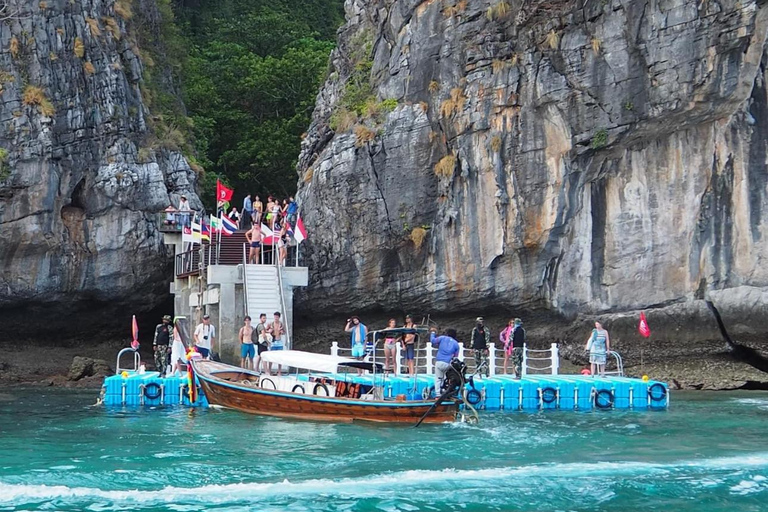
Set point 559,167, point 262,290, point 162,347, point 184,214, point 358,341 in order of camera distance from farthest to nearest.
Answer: point 184,214
point 262,290
point 559,167
point 358,341
point 162,347

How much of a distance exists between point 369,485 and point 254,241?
2072 centimetres

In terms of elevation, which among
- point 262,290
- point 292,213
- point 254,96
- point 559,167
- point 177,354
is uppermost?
point 254,96

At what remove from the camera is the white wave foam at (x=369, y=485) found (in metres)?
14.1

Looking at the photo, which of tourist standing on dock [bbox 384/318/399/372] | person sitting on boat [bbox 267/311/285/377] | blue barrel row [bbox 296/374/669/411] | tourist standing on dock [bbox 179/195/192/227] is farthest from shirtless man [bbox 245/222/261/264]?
blue barrel row [bbox 296/374/669/411]

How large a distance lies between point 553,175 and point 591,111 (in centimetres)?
233

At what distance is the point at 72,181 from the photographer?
3694cm

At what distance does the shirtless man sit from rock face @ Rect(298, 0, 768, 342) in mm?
2603

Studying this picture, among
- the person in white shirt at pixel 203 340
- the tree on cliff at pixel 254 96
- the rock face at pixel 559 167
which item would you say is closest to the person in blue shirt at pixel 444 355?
the person in white shirt at pixel 203 340

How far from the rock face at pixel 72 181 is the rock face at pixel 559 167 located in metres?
A: 6.97

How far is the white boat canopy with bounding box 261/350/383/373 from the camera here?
887 inches

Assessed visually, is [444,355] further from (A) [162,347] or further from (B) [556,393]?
(A) [162,347]

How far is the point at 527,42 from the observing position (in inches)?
1314

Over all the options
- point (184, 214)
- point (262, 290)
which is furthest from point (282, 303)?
point (184, 214)

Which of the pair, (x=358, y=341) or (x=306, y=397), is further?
(x=358, y=341)
